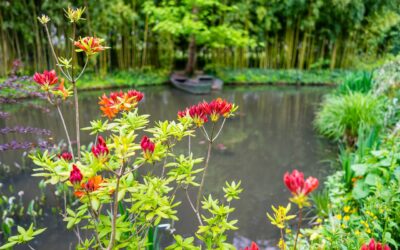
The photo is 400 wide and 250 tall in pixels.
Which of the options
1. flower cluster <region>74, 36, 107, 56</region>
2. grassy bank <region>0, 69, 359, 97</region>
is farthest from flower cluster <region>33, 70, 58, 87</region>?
grassy bank <region>0, 69, 359, 97</region>

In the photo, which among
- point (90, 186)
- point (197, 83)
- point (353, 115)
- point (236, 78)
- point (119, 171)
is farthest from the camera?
point (236, 78)

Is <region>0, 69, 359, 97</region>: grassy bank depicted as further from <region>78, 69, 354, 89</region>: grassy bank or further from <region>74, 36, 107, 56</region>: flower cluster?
<region>74, 36, 107, 56</region>: flower cluster

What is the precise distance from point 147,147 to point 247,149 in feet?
11.4

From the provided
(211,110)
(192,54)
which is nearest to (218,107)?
(211,110)

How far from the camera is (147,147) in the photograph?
3.50ft

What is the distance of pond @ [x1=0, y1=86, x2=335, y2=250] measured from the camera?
266 cm

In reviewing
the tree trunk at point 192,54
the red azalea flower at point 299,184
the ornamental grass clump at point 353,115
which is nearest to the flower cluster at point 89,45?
the red azalea flower at point 299,184

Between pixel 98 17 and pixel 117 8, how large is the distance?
1.84 feet

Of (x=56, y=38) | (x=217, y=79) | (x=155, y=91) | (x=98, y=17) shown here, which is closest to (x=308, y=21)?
(x=217, y=79)

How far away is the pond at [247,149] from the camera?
266 cm

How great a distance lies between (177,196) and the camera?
3.07 meters

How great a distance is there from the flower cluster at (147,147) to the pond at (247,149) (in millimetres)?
1598

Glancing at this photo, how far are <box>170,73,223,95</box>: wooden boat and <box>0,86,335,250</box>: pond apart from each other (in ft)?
0.94

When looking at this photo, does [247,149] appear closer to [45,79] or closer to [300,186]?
[45,79]
